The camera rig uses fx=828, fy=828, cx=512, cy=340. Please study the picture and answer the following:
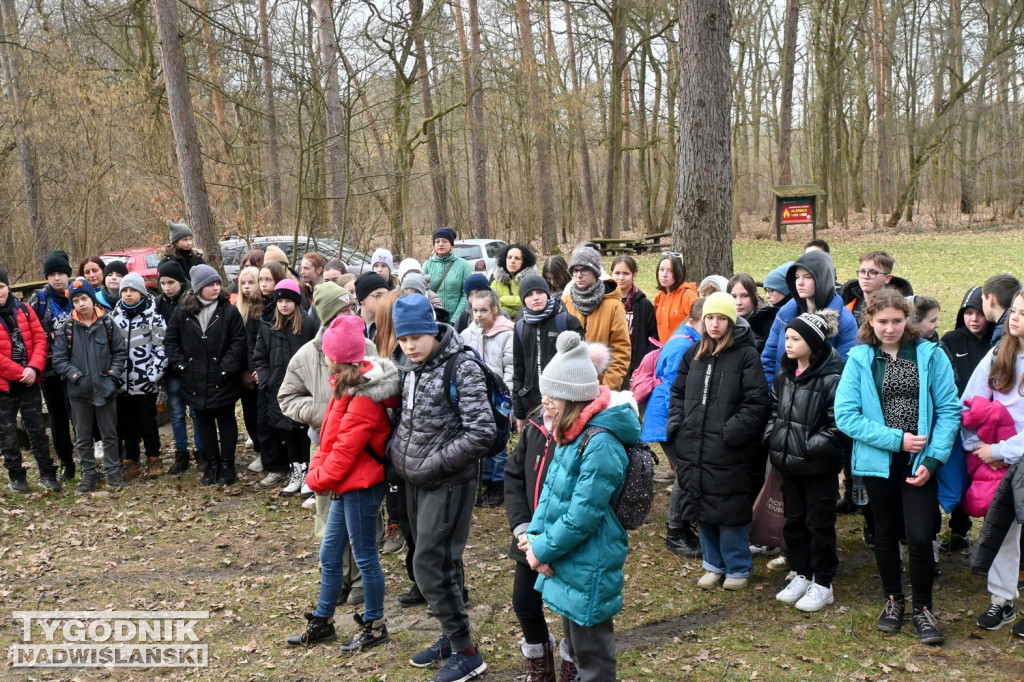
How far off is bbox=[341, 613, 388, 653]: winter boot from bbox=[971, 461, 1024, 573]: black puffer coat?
3.34m

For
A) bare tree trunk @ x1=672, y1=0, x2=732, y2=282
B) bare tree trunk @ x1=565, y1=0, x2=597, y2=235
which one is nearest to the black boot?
bare tree trunk @ x1=672, y1=0, x2=732, y2=282

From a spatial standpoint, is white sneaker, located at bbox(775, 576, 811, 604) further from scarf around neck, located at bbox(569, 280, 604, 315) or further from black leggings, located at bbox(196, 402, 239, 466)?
black leggings, located at bbox(196, 402, 239, 466)

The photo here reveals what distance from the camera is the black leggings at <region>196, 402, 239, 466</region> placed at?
7.89 metres

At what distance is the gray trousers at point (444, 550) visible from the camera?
4.31m

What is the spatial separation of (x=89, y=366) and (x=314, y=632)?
14.0ft

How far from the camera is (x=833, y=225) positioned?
3366 centimetres

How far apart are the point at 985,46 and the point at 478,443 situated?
33384 mm

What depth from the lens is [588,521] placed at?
359cm

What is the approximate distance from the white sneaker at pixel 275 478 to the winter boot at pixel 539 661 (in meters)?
4.42

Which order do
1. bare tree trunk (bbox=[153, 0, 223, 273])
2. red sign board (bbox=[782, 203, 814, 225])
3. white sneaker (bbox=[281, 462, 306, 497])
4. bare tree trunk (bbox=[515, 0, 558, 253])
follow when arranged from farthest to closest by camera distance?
red sign board (bbox=[782, 203, 814, 225]) → bare tree trunk (bbox=[515, 0, 558, 253]) → bare tree trunk (bbox=[153, 0, 223, 273]) → white sneaker (bbox=[281, 462, 306, 497])

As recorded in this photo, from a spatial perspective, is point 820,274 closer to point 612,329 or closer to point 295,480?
point 612,329

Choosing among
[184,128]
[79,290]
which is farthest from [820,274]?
[184,128]

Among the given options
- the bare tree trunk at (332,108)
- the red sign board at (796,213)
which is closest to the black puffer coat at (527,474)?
the bare tree trunk at (332,108)

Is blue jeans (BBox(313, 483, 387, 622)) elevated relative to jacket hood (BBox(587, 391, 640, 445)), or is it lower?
lower
